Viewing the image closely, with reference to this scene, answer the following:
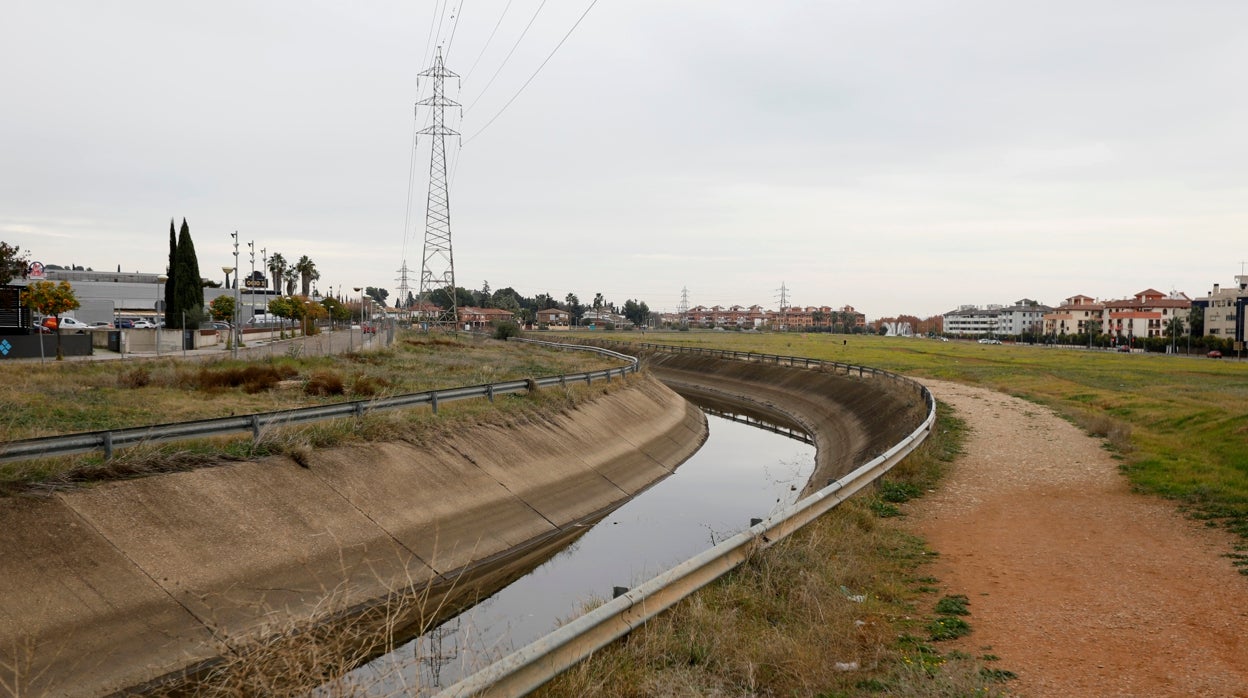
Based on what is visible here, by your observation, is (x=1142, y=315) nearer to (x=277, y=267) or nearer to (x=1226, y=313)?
(x=1226, y=313)

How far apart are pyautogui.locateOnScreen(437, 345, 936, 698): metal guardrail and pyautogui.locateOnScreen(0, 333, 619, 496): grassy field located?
10651mm

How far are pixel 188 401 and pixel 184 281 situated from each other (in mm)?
60758

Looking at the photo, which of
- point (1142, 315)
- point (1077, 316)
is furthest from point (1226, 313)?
point (1077, 316)

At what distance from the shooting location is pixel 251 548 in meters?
13.5

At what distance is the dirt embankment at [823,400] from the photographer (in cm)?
3073

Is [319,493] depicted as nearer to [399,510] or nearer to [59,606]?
[399,510]

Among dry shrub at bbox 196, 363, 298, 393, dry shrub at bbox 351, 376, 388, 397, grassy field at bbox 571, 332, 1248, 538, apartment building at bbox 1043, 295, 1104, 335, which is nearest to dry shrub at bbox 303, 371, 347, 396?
dry shrub at bbox 351, 376, 388, 397

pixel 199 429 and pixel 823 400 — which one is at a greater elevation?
pixel 199 429

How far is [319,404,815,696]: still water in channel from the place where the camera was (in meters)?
8.18

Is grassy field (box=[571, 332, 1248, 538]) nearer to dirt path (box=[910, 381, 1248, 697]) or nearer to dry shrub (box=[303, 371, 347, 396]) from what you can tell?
dirt path (box=[910, 381, 1248, 697])

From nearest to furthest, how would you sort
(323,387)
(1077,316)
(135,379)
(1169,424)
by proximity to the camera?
(1169,424), (135,379), (323,387), (1077,316)

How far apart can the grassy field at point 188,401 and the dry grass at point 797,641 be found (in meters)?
11.1

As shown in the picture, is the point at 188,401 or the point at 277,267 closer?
the point at 188,401

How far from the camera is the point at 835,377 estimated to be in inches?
1964
